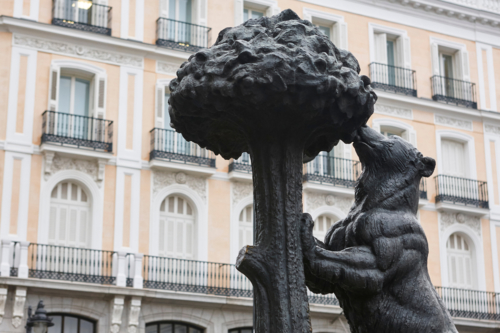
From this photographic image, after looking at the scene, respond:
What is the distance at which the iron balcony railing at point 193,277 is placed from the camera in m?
20.0

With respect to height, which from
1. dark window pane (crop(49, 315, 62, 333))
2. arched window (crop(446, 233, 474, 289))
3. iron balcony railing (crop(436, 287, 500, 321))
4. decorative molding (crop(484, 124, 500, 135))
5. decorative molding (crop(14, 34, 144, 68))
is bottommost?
dark window pane (crop(49, 315, 62, 333))

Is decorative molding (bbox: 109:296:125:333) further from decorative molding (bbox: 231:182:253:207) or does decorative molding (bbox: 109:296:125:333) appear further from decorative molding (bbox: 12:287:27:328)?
decorative molding (bbox: 231:182:253:207)

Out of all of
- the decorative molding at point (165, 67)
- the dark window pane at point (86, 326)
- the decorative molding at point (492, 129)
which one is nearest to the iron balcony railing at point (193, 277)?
the dark window pane at point (86, 326)

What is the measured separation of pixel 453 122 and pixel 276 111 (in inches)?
912

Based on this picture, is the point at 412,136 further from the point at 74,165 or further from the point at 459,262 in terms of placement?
the point at 74,165

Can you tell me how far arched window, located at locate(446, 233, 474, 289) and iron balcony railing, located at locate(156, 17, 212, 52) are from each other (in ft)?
32.0

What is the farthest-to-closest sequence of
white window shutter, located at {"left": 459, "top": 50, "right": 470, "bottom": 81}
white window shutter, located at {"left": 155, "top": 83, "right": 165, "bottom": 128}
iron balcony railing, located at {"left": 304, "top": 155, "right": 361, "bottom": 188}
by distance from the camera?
white window shutter, located at {"left": 459, "top": 50, "right": 470, "bottom": 81} < iron balcony railing, located at {"left": 304, "top": 155, "right": 361, "bottom": 188} < white window shutter, located at {"left": 155, "top": 83, "right": 165, "bottom": 128}

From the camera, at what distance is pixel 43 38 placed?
20406 millimetres

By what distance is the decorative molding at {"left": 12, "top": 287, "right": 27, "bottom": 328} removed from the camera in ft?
59.6

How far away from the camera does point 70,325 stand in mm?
19188

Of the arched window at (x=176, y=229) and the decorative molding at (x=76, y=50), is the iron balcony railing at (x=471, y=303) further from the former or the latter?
the decorative molding at (x=76, y=50)

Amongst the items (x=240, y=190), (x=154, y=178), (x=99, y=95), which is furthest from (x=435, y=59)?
(x=99, y=95)

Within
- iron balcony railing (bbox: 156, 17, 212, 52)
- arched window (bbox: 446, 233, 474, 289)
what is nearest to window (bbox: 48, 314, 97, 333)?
iron balcony railing (bbox: 156, 17, 212, 52)

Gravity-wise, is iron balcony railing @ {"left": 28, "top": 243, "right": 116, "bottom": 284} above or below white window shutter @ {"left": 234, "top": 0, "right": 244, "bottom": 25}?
below
